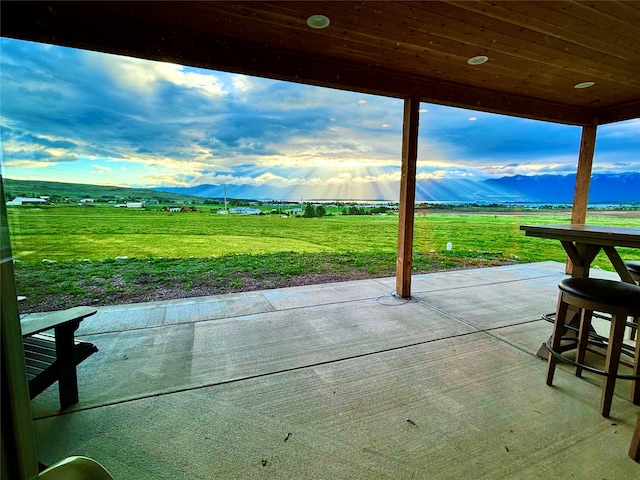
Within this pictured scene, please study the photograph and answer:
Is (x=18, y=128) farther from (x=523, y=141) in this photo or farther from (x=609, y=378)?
(x=523, y=141)

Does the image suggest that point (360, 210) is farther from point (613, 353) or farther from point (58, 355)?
point (58, 355)

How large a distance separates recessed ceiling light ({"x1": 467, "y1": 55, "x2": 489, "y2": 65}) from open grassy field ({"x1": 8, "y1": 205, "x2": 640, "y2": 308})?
196cm

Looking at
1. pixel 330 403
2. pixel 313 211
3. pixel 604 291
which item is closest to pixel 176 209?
pixel 313 211

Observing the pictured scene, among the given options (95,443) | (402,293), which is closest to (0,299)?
(95,443)

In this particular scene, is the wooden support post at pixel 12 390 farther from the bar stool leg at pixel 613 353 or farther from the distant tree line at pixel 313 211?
the distant tree line at pixel 313 211

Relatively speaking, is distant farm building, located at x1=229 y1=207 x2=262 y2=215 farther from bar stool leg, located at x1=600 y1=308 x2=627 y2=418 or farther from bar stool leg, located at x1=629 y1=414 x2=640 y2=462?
bar stool leg, located at x1=629 y1=414 x2=640 y2=462

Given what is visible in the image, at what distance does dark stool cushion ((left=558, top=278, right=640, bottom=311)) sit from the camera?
1.56 m

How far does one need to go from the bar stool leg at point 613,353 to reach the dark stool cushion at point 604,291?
0.06m

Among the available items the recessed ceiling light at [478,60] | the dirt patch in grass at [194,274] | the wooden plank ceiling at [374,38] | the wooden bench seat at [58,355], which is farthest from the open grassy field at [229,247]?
the recessed ceiling light at [478,60]

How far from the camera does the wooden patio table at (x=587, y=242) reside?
72.4 inches

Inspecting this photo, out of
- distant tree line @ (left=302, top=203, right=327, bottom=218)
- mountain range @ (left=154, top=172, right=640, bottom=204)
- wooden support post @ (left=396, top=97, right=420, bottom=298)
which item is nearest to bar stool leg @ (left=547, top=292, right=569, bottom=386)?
wooden support post @ (left=396, top=97, right=420, bottom=298)

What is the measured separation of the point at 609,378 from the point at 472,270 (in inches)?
138

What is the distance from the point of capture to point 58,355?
1.67 meters

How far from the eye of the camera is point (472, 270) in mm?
4969
